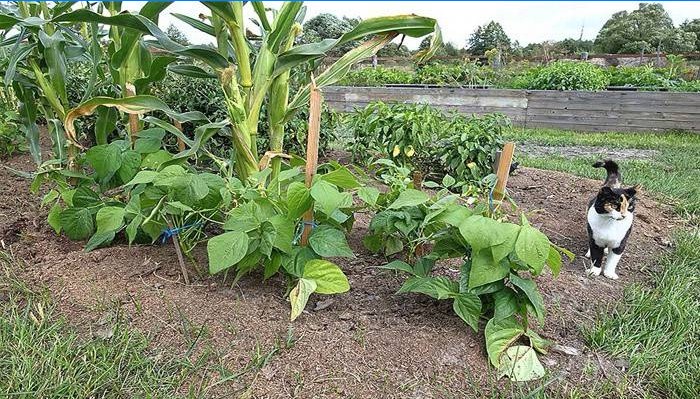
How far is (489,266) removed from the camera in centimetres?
152

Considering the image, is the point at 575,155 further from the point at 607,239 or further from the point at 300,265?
the point at 300,265

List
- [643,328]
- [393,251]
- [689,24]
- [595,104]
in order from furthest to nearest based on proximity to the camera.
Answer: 1. [689,24]
2. [595,104]
3. [393,251]
4. [643,328]

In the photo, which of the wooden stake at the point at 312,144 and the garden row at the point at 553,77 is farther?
the garden row at the point at 553,77

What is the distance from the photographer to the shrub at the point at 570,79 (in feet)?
28.2

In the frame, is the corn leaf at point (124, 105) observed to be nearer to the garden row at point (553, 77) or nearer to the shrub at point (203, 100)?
the shrub at point (203, 100)

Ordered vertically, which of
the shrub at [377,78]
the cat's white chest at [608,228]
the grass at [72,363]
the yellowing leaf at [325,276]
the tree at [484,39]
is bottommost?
the grass at [72,363]

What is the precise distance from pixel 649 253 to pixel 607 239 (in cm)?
62

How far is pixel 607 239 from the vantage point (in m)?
2.11

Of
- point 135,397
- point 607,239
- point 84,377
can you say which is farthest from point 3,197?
point 607,239

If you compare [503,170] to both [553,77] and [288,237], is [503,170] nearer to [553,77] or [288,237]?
[288,237]

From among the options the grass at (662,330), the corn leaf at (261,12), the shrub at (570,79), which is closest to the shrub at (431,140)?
the grass at (662,330)

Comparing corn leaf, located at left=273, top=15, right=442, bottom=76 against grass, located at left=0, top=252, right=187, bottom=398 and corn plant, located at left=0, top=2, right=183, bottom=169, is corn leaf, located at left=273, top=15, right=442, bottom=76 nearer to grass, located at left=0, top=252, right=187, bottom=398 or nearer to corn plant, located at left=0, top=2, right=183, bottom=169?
corn plant, located at left=0, top=2, right=183, bottom=169

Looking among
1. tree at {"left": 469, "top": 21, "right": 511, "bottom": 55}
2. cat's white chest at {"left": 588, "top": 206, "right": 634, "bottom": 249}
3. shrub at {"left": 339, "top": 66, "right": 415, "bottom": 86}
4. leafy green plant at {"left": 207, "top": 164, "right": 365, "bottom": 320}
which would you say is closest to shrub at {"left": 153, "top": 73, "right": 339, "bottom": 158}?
leafy green plant at {"left": 207, "top": 164, "right": 365, "bottom": 320}

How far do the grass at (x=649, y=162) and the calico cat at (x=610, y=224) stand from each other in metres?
1.41
